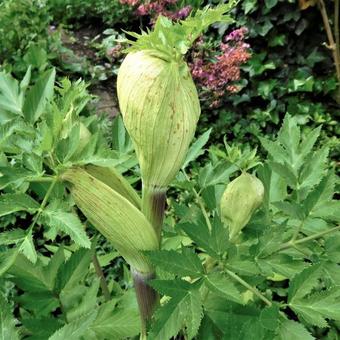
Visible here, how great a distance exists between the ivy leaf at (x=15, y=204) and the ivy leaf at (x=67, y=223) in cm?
2

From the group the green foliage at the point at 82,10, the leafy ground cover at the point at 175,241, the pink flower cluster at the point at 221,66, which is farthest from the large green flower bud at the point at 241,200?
the green foliage at the point at 82,10

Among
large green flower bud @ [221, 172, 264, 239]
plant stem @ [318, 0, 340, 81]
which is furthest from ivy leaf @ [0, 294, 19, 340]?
plant stem @ [318, 0, 340, 81]

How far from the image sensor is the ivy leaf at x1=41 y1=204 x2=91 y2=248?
0.58 metres

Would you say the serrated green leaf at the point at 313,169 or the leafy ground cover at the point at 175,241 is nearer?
the leafy ground cover at the point at 175,241

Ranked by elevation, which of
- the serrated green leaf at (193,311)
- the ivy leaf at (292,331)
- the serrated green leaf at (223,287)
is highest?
the serrated green leaf at (223,287)

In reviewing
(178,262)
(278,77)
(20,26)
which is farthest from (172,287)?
(20,26)

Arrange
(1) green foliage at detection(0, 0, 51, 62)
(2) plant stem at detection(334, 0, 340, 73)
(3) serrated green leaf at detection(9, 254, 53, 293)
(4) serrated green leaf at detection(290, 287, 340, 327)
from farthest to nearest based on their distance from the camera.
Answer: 1. (1) green foliage at detection(0, 0, 51, 62)
2. (2) plant stem at detection(334, 0, 340, 73)
3. (3) serrated green leaf at detection(9, 254, 53, 293)
4. (4) serrated green leaf at detection(290, 287, 340, 327)

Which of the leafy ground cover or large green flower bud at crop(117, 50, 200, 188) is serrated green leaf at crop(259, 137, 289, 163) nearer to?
the leafy ground cover

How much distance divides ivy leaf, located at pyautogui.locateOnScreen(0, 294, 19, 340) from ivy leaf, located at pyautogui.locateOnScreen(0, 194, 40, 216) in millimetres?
129

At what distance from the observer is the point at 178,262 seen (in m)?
0.59

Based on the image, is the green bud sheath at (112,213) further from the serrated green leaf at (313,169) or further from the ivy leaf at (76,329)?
Result: the serrated green leaf at (313,169)

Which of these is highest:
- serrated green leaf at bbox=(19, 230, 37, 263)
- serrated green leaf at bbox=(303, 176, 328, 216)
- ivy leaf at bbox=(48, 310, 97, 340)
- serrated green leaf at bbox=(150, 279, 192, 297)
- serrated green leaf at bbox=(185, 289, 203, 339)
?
serrated green leaf at bbox=(19, 230, 37, 263)

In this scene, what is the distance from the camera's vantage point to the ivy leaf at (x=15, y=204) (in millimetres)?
596

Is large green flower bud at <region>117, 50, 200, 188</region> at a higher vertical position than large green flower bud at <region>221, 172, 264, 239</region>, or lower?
higher
